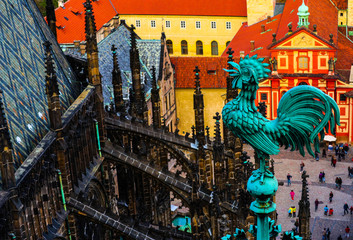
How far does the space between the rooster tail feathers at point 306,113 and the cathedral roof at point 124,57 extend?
4144cm

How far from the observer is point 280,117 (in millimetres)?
9211

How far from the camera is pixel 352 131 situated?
2889 inches

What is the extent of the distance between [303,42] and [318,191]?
68.4ft

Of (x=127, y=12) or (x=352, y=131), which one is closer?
(x=352, y=131)

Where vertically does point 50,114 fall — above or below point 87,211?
above

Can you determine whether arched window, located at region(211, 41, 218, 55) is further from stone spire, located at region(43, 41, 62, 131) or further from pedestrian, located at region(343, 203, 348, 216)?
stone spire, located at region(43, 41, 62, 131)

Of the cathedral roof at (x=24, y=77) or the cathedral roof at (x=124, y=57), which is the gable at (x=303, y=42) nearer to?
the cathedral roof at (x=124, y=57)

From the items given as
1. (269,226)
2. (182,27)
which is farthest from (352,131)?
→ (269,226)

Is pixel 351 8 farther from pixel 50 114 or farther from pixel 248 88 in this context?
pixel 248 88

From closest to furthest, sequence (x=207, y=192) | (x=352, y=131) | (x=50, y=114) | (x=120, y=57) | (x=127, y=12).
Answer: (x=50, y=114)
(x=207, y=192)
(x=120, y=57)
(x=352, y=131)
(x=127, y=12)

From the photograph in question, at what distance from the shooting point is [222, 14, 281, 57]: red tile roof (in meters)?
80.0

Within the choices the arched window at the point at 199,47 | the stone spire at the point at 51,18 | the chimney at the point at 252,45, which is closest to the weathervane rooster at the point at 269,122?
the stone spire at the point at 51,18

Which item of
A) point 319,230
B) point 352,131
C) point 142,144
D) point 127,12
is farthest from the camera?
point 127,12

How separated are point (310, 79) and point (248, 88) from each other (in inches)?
2623
